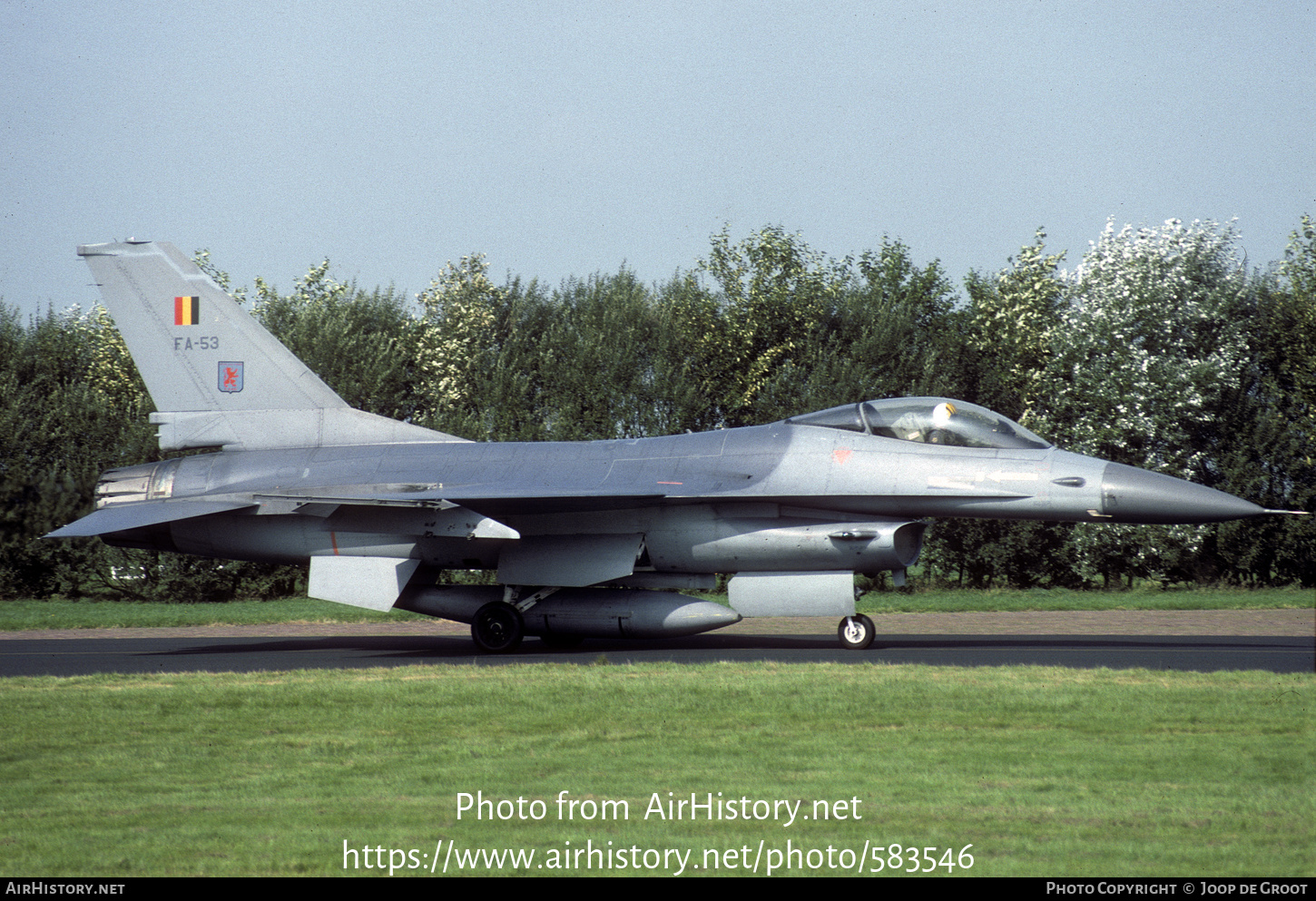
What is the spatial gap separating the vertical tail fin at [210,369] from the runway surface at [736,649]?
2.77 meters

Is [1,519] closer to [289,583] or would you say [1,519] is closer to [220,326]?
[220,326]

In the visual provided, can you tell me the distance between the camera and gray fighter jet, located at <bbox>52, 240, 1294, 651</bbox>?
1359 cm

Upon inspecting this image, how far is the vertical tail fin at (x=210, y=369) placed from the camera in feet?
52.4

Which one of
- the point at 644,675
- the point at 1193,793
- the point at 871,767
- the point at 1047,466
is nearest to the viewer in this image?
the point at 1193,793

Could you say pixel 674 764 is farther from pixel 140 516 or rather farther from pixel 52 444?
pixel 52 444

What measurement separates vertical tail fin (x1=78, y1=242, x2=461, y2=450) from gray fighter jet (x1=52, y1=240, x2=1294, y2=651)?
27 millimetres

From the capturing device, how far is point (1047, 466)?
43.7ft

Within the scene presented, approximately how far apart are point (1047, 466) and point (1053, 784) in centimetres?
728

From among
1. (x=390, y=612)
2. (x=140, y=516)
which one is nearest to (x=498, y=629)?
(x=140, y=516)

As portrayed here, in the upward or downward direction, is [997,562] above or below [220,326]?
below

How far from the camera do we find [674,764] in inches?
284

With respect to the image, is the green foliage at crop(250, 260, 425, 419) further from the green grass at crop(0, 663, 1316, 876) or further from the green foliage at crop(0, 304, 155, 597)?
the green grass at crop(0, 663, 1316, 876)

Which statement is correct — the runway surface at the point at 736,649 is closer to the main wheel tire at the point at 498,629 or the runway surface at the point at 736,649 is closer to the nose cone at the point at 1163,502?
the main wheel tire at the point at 498,629
